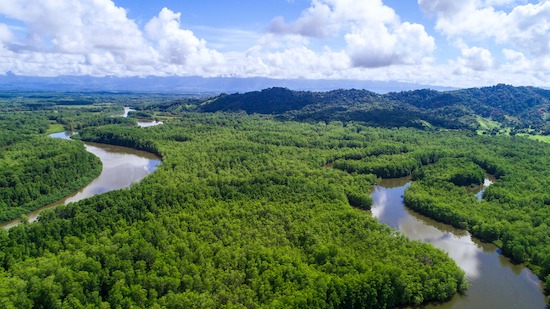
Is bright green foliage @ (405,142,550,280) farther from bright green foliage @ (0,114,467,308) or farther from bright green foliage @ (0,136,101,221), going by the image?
bright green foliage @ (0,136,101,221)

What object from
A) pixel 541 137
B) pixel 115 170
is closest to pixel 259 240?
pixel 115 170

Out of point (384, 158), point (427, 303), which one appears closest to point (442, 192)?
point (384, 158)

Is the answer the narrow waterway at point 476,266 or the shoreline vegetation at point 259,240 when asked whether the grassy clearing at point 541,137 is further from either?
the narrow waterway at point 476,266

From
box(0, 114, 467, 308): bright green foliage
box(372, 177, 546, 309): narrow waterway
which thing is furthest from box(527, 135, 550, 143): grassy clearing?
box(0, 114, 467, 308): bright green foliage

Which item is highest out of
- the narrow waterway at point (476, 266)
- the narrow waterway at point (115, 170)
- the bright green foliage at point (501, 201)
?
the bright green foliage at point (501, 201)

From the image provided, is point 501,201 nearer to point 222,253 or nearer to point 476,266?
point 476,266

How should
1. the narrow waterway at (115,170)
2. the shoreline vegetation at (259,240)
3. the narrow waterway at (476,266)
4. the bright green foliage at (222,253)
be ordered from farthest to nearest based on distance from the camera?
the narrow waterway at (115,170), the narrow waterway at (476,266), the shoreline vegetation at (259,240), the bright green foliage at (222,253)

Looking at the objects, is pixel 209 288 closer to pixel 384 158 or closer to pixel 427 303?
pixel 427 303

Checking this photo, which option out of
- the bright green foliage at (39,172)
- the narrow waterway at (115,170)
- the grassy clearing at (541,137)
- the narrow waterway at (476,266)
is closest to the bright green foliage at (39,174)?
the bright green foliage at (39,172)
